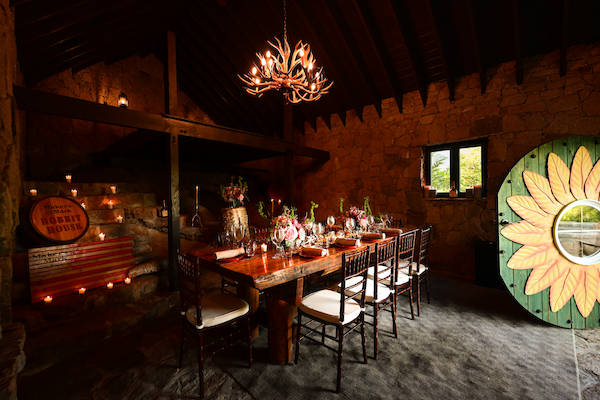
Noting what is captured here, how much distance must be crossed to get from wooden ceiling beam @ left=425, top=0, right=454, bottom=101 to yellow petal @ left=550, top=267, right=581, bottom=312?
10.6ft

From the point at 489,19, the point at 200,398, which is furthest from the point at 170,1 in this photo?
the point at 200,398

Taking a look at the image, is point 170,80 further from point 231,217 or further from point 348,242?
point 348,242

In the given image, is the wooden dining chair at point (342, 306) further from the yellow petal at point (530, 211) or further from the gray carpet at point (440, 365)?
the yellow petal at point (530, 211)

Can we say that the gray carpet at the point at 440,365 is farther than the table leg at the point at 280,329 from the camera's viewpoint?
No

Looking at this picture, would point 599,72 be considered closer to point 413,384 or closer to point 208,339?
point 413,384

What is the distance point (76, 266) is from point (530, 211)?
217 inches

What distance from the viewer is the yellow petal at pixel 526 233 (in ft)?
9.17

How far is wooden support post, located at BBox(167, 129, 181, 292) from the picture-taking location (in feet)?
11.4

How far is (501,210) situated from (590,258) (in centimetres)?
95

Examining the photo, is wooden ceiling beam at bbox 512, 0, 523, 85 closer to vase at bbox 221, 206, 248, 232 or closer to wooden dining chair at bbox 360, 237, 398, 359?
wooden dining chair at bbox 360, 237, 398, 359

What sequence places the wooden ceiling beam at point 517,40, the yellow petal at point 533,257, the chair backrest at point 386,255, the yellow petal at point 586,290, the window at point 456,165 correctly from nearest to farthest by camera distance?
the chair backrest at point 386,255 < the yellow petal at point 586,290 < the yellow petal at point 533,257 < the wooden ceiling beam at point 517,40 < the window at point 456,165

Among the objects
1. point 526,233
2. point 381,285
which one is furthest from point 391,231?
point 526,233

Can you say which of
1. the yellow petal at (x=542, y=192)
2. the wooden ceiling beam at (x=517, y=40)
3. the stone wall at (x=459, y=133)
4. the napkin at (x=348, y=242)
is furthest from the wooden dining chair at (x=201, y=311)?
the wooden ceiling beam at (x=517, y=40)

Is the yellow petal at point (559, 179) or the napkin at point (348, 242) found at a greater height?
the yellow petal at point (559, 179)
